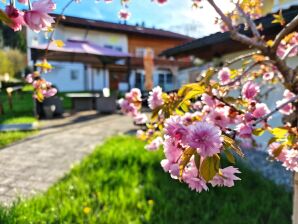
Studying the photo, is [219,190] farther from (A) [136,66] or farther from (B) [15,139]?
(A) [136,66]

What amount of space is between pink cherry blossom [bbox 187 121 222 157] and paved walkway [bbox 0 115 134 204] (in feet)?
7.71

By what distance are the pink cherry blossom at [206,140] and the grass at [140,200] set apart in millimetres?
2209

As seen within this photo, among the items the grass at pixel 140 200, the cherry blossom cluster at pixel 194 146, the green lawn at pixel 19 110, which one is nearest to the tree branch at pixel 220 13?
the cherry blossom cluster at pixel 194 146

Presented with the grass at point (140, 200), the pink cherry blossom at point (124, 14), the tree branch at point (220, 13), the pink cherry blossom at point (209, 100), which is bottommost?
the grass at point (140, 200)

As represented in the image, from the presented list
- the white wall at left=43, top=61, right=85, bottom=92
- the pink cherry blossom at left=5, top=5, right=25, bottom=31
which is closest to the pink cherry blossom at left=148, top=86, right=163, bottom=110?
A: the pink cherry blossom at left=5, top=5, right=25, bottom=31

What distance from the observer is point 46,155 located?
19.0ft

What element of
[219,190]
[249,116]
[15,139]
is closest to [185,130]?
[249,116]

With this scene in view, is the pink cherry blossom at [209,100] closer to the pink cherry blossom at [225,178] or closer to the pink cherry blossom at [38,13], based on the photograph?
the pink cherry blossom at [225,178]

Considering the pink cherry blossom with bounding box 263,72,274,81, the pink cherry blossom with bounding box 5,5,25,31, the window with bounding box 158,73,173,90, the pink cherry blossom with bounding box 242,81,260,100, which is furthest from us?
the pink cherry blossom with bounding box 263,72,274,81

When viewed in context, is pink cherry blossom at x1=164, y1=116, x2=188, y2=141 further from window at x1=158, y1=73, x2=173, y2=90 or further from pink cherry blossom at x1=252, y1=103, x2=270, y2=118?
window at x1=158, y1=73, x2=173, y2=90

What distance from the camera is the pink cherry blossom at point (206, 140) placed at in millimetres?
1002

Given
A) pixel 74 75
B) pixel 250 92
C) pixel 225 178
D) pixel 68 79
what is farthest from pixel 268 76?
pixel 74 75

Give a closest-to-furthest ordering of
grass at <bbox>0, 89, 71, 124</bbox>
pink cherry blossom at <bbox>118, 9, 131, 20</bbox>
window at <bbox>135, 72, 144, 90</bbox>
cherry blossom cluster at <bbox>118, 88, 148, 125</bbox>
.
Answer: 1. pink cherry blossom at <bbox>118, 9, 131, 20</bbox>
2. cherry blossom cluster at <bbox>118, 88, 148, 125</bbox>
3. grass at <bbox>0, 89, 71, 124</bbox>
4. window at <bbox>135, 72, 144, 90</bbox>

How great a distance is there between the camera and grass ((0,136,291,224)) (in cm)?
331
